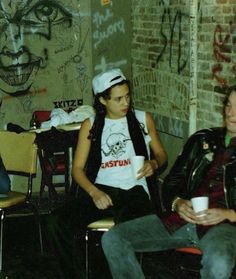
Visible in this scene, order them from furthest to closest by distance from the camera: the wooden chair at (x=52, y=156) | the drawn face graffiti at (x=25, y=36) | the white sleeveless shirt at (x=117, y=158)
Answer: the drawn face graffiti at (x=25, y=36)
the wooden chair at (x=52, y=156)
the white sleeveless shirt at (x=117, y=158)

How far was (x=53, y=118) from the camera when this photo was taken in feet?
23.5

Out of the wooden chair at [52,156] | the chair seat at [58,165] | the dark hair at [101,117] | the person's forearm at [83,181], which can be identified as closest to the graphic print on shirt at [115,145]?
the dark hair at [101,117]

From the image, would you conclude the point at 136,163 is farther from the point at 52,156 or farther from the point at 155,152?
the point at 52,156

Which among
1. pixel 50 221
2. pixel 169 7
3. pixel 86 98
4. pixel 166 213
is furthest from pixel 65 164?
pixel 166 213

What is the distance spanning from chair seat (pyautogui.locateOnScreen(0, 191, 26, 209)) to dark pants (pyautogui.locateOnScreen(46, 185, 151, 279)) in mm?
751

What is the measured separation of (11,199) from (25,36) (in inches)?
117

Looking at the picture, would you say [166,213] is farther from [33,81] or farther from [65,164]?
[33,81]

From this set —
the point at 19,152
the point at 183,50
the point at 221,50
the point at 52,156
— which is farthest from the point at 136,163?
the point at 183,50

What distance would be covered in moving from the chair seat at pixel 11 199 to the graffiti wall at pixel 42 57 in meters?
2.53

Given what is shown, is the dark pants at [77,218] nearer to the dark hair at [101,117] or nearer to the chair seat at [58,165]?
the dark hair at [101,117]

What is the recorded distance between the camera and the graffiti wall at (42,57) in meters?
8.14

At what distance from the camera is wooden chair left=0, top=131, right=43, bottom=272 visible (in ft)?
18.9

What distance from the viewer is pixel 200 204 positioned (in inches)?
161

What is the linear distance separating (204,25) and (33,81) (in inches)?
96.1
